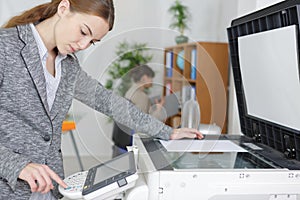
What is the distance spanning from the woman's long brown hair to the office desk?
14.6 inches

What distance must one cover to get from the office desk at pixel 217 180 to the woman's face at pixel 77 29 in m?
0.33

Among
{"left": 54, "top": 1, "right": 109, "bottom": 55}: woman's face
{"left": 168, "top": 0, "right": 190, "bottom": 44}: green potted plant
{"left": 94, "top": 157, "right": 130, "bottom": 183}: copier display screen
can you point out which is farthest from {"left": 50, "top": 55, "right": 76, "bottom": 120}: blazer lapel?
{"left": 168, "top": 0, "right": 190, "bottom": 44}: green potted plant

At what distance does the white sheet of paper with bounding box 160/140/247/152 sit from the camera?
1119mm

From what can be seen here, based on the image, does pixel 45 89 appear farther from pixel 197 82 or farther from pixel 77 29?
pixel 197 82

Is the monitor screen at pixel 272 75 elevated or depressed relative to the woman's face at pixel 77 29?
depressed

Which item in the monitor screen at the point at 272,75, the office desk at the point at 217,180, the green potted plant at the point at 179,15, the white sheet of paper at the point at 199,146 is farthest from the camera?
the green potted plant at the point at 179,15

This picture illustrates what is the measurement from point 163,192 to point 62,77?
0.47 metres

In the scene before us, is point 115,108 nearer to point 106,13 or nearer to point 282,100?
point 106,13

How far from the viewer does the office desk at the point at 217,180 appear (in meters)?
0.87

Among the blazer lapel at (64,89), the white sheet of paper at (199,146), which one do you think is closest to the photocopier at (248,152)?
the white sheet of paper at (199,146)

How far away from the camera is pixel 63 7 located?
3.45 feet

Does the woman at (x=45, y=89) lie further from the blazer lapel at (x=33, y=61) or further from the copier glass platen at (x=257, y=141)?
the copier glass platen at (x=257, y=141)

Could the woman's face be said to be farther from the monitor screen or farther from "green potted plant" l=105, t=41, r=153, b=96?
the monitor screen

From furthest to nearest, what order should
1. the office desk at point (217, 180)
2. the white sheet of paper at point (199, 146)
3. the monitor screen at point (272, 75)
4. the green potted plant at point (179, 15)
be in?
the green potted plant at point (179, 15) → the white sheet of paper at point (199, 146) → the monitor screen at point (272, 75) → the office desk at point (217, 180)
